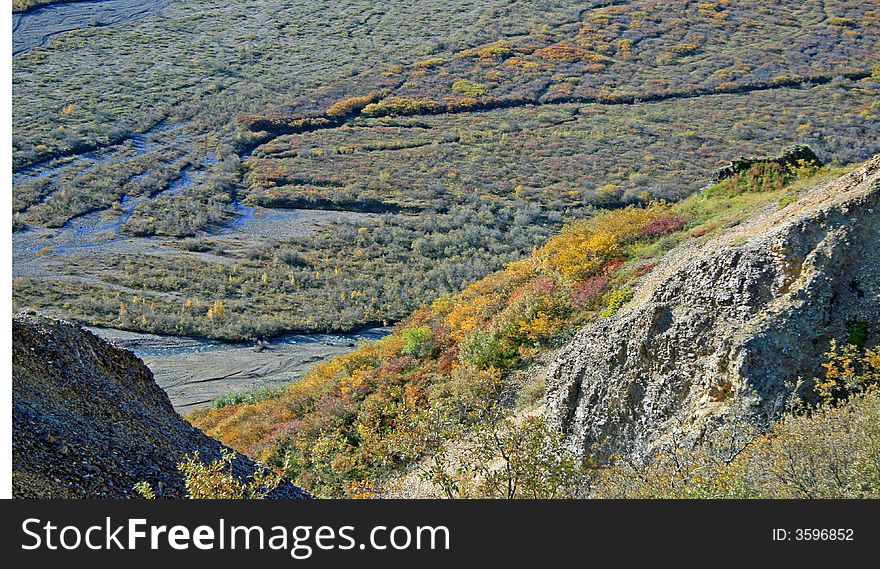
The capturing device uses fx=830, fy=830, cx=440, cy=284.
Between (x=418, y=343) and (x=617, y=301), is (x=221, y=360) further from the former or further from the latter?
(x=617, y=301)

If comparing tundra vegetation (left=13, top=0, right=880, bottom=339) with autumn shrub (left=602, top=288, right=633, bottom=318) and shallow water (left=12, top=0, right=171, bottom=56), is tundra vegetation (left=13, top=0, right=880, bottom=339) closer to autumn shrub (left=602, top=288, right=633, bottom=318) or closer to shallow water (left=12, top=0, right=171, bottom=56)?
shallow water (left=12, top=0, right=171, bottom=56)

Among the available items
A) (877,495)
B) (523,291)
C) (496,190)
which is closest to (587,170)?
(496,190)

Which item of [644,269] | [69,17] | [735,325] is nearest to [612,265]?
[644,269]

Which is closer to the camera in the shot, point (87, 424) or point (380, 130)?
point (87, 424)

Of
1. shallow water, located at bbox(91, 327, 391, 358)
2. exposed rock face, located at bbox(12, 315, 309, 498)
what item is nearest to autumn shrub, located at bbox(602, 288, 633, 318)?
exposed rock face, located at bbox(12, 315, 309, 498)

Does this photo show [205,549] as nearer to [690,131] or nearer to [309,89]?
[690,131]
